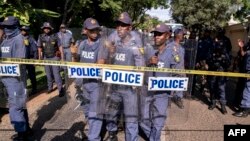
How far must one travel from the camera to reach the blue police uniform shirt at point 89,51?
18.3 feet

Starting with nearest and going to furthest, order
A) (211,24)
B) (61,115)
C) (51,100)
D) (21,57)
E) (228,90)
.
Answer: (21,57) < (61,115) < (51,100) < (228,90) < (211,24)

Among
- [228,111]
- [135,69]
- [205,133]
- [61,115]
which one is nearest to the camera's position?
[135,69]

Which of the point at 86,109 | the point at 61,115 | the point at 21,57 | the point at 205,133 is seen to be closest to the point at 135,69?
the point at 86,109

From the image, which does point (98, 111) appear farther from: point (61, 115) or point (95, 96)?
point (61, 115)

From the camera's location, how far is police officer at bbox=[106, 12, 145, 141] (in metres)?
5.02

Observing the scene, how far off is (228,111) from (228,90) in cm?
275

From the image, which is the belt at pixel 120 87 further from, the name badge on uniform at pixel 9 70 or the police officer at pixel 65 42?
the police officer at pixel 65 42

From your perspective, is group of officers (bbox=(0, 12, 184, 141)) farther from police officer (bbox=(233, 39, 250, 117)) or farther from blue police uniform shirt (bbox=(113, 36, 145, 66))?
police officer (bbox=(233, 39, 250, 117))

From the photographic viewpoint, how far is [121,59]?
507cm

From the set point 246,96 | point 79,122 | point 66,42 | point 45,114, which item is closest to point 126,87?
point 79,122

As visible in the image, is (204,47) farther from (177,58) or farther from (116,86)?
(116,86)

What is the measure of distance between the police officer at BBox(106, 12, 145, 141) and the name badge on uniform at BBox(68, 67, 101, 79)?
1.14ft

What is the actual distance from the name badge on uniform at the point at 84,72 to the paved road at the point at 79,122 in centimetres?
29

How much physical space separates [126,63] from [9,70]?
70.5 inches
